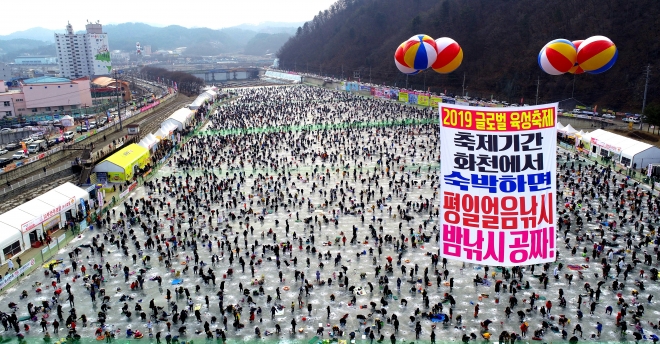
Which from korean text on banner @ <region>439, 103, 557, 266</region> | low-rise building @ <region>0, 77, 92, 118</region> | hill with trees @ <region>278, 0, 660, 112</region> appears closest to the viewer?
korean text on banner @ <region>439, 103, 557, 266</region>

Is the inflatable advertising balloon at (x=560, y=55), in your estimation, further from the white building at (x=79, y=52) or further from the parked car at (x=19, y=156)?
the white building at (x=79, y=52)

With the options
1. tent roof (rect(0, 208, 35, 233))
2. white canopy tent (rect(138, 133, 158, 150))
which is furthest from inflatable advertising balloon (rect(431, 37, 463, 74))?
white canopy tent (rect(138, 133, 158, 150))

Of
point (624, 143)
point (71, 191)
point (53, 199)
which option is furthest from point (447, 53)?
point (53, 199)

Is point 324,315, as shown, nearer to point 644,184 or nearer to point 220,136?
point 644,184

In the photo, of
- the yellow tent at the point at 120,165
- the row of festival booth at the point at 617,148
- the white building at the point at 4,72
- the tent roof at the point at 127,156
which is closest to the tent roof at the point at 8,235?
the yellow tent at the point at 120,165

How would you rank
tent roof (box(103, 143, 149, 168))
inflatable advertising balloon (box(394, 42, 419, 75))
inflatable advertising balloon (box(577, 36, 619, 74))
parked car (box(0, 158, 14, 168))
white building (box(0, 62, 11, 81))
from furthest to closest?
white building (box(0, 62, 11, 81)) → parked car (box(0, 158, 14, 168)) → tent roof (box(103, 143, 149, 168)) → inflatable advertising balloon (box(577, 36, 619, 74)) → inflatable advertising balloon (box(394, 42, 419, 75))

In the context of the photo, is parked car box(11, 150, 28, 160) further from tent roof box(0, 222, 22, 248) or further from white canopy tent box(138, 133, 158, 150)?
tent roof box(0, 222, 22, 248)

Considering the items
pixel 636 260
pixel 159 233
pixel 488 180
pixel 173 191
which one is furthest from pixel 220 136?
pixel 488 180
